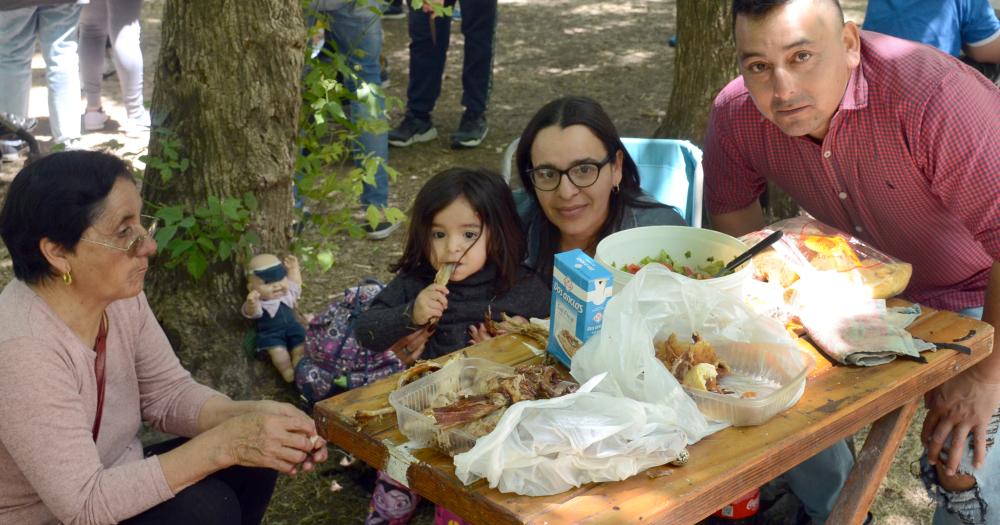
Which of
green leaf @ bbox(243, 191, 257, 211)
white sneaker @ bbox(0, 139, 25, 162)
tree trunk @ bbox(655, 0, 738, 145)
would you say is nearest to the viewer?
green leaf @ bbox(243, 191, 257, 211)

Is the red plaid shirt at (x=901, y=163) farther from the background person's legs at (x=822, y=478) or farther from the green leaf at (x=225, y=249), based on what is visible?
the green leaf at (x=225, y=249)

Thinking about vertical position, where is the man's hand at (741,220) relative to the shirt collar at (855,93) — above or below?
below

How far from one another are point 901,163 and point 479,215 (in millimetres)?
1116

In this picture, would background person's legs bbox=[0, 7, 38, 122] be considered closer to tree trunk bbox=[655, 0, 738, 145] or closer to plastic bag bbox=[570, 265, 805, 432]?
tree trunk bbox=[655, 0, 738, 145]

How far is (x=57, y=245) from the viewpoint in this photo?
6.99 ft

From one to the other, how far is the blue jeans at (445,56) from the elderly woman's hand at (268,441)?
425 centimetres

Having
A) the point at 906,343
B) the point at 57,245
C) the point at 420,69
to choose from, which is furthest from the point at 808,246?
the point at 420,69

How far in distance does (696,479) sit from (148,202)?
7.54 ft

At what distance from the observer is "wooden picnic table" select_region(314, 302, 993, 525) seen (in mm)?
1638

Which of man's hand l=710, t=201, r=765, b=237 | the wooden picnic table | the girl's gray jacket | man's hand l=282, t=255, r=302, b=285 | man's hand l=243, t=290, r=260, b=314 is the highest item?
the girl's gray jacket

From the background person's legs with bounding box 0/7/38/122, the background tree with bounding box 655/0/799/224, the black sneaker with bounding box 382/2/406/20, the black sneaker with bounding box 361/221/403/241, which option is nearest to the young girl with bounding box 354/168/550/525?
the background tree with bounding box 655/0/799/224

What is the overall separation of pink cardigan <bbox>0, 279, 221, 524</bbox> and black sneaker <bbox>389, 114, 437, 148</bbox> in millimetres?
4125

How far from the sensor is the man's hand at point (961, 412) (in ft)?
7.78

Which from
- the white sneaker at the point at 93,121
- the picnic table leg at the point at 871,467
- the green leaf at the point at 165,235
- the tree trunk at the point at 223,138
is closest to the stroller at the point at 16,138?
the white sneaker at the point at 93,121
